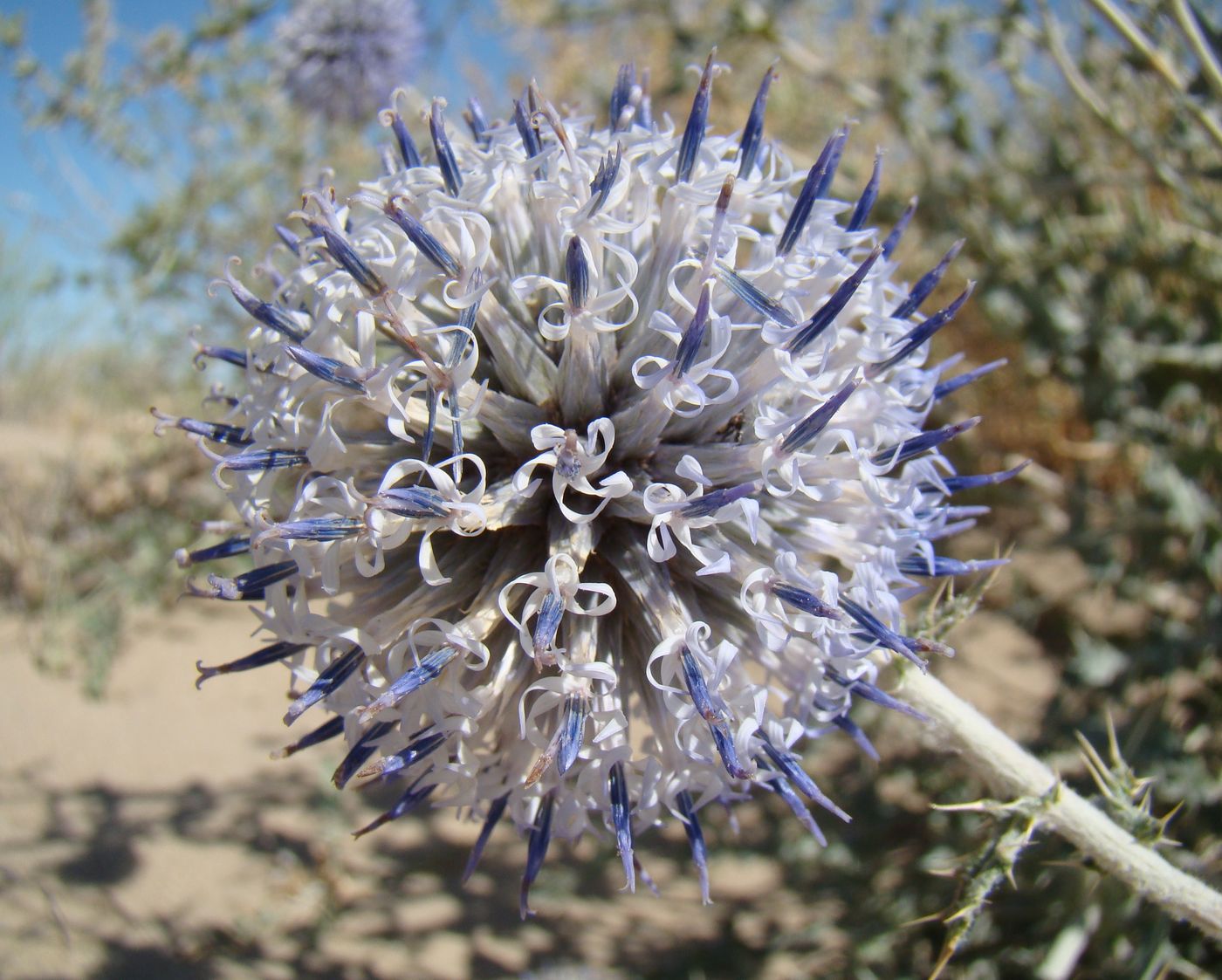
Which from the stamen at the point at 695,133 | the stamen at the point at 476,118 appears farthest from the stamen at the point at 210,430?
the stamen at the point at 695,133

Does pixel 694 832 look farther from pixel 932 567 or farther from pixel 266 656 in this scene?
pixel 266 656

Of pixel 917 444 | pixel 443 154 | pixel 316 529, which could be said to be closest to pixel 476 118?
pixel 443 154

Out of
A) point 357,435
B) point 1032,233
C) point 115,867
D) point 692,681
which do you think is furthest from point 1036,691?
point 115,867

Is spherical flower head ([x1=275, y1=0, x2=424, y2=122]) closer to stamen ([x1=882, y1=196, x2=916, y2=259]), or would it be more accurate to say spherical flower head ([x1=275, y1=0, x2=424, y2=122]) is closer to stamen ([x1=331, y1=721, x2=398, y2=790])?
stamen ([x1=882, y1=196, x2=916, y2=259])

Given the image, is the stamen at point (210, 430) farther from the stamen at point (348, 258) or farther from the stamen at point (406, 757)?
the stamen at point (406, 757)

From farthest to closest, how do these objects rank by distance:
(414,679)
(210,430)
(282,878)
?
(282,878) → (210,430) → (414,679)

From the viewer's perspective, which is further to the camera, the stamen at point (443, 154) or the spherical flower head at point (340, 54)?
the spherical flower head at point (340, 54)
